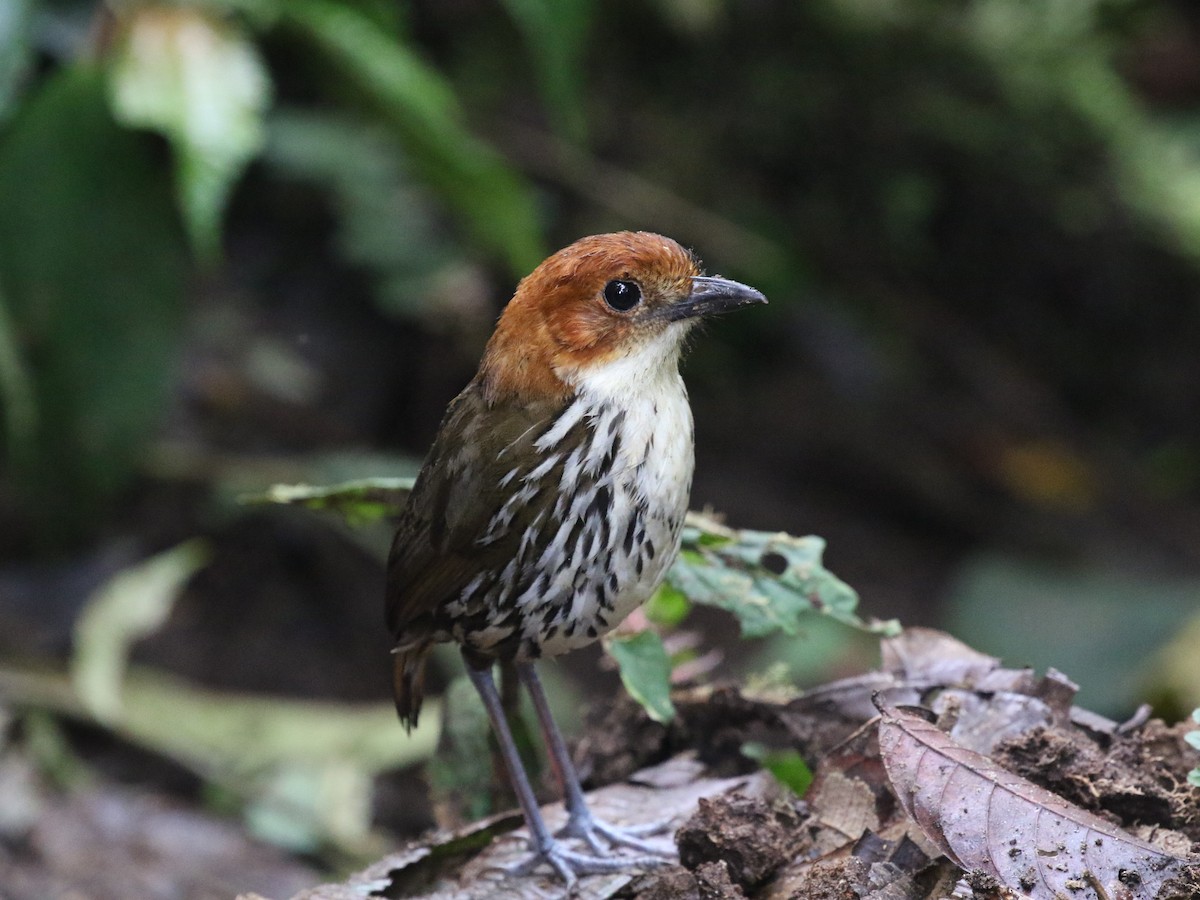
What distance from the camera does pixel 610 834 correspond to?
2768 millimetres

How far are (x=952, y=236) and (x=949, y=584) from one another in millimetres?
1941

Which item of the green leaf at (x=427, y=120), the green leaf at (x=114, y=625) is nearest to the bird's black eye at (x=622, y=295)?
the green leaf at (x=114, y=625)

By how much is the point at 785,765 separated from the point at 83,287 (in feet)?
11.9

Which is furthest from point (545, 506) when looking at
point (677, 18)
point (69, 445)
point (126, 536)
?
point (677, 18)

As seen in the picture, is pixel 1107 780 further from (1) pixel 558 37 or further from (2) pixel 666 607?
(1) pixel 558 37

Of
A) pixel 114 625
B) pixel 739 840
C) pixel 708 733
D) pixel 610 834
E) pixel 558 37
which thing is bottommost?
pixel 739 840

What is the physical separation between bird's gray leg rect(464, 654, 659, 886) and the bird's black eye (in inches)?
30.0

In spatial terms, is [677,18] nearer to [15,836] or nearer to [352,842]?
[352,842]

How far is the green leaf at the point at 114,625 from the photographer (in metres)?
4.86

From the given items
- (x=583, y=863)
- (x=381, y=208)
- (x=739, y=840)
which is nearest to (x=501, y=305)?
(x=381, y=208)

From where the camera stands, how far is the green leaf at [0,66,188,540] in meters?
5.34

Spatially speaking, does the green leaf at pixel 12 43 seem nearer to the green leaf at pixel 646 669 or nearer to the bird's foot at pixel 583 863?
the green leaf at pixel 646 669

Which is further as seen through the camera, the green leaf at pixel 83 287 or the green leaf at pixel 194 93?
the green leaf at pixel 83 287

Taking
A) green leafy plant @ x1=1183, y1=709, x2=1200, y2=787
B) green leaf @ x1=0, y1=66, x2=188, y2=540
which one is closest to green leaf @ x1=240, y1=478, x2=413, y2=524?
green leafy plant @ x1=1183, y1=709, x2=1200, y2=787
